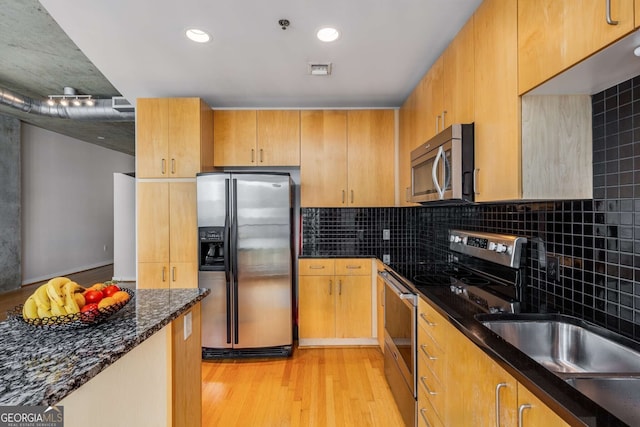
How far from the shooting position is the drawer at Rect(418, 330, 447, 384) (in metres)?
1.45

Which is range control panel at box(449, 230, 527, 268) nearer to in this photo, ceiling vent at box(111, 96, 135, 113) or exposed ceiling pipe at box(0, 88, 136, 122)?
ceiling vent at box(111, 96, 135, 113)

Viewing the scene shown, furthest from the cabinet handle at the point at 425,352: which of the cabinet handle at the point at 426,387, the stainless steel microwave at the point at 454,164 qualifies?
the stainless steel microwave at the point at 454,164

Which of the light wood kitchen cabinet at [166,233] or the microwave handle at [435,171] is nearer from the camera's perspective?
the microwave handle at [435,171]

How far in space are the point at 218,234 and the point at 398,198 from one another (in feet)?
5.97

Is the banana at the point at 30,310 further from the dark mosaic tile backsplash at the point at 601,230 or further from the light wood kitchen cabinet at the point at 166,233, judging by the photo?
the light wood kitchen cabinet at the point at 166,233

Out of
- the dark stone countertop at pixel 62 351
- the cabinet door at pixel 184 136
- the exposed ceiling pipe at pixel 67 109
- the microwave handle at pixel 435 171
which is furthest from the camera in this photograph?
the exposed ceiling pipe at pixel 67 109

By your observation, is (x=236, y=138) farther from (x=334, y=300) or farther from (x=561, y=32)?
(x=561, y=32)

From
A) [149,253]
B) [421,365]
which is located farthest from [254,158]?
[421,365]

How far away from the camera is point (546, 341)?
127 cm

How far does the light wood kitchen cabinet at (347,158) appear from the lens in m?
3.24

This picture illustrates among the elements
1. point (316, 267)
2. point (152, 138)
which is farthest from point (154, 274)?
point (316, 267)

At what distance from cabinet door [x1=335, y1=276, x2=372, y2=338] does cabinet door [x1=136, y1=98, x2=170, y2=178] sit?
6.72 feet

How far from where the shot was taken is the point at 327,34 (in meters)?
1.96

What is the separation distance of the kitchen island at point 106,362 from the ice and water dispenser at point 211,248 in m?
1.37
